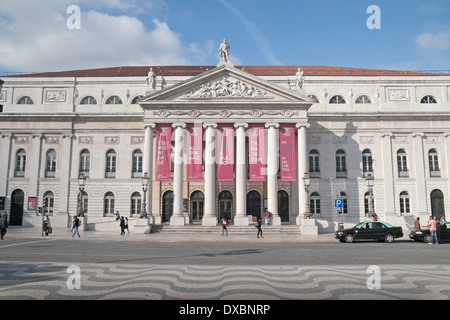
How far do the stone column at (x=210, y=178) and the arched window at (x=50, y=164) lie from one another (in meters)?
17.9

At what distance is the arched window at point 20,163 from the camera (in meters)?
38.5

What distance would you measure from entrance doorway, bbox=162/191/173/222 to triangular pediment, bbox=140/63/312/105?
10.3 m

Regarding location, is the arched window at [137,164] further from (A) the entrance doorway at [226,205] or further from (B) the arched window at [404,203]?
(B) the arched window at [404,203]

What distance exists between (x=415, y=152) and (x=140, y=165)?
96.0ft

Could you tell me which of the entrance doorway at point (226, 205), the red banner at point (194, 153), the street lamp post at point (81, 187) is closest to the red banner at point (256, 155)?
the red banner at point (194, 153)

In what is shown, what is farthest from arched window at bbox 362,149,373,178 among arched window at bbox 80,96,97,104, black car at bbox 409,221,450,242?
arched window at bbox 80,96,97,104

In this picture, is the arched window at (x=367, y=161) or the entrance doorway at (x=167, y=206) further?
the arched window at (x=367, y=161)

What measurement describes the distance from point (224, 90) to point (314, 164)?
12.8m

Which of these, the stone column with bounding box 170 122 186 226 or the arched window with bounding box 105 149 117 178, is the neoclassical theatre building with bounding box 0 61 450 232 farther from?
the stone column with bounding box 170 122 186 226

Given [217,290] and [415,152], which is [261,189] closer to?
[415,152]

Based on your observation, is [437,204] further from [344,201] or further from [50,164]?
[50,164]

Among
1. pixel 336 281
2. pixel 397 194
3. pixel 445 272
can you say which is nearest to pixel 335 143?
pixel 397 194

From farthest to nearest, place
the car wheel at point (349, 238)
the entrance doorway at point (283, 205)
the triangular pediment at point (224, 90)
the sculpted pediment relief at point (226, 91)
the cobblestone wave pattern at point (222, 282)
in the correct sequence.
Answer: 1. the entrance doorway at point (283, 205)
2. the sculpted pediment relief at point (226, 91)
3. the triangular pediment at point (224, 90)
4. the car wheel at point (349, 238)
5. the cobblestone wave pattern at point (222, 282)
